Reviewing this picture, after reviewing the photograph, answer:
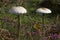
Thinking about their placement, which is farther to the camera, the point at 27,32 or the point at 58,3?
the point at 58,3

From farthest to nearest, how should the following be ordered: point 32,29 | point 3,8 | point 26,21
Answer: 1. point 3,8
2. point 26,21
3. point 32,29

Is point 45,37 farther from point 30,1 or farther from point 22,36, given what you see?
point 30,1

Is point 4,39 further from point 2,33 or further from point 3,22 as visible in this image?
point 3,22

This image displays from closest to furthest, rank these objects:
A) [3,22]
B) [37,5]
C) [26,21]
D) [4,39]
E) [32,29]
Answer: [4,39] → [32,29] → [3,22] → [26,21] → [37,5]

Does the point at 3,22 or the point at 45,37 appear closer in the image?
the point at 45,37

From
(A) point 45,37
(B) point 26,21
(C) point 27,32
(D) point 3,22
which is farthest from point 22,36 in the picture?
(B) point 26,21

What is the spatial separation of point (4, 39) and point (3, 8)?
10.4 ft

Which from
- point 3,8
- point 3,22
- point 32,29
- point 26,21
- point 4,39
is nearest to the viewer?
point 4,39

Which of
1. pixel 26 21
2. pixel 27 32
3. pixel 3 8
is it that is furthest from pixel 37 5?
pixel 27 32

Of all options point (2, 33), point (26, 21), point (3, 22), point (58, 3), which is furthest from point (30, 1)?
point (2, 33)

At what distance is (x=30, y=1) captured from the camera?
9289mm

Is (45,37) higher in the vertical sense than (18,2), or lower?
lower

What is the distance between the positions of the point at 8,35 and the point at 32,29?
690 mm

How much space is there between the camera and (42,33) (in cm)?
512
